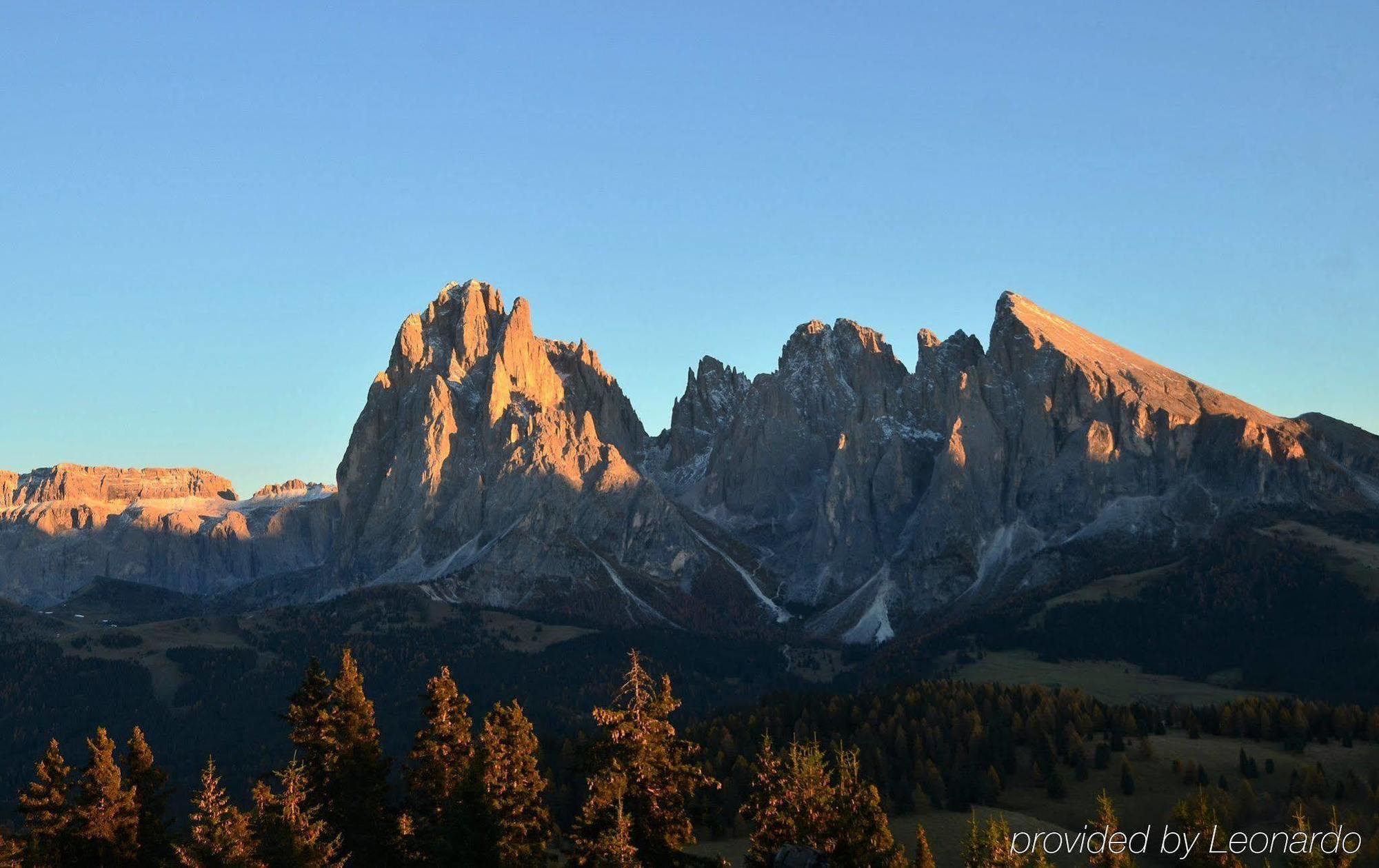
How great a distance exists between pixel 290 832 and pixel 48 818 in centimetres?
1702

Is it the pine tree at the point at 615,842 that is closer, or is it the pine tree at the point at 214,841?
the pine tree at the point at 615,842

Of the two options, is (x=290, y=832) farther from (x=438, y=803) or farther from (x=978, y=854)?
(x=978, y=854)

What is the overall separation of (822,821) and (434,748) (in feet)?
83.9

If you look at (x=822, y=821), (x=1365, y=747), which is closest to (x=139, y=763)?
(x=822, y=821)

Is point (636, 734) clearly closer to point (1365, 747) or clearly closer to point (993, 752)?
point (993, 752)

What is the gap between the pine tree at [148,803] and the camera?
8500cm

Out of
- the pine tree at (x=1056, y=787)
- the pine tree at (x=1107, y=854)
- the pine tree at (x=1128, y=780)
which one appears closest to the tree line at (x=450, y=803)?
the pine tree at (x=1107, y=854)

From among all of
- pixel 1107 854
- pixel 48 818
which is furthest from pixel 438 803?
pixel 1107 854

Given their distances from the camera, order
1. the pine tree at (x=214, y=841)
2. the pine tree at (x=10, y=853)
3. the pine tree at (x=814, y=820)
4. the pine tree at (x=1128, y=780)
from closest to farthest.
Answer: the pine tree at (x=814, y=820) < the pine tree at (x=214, y=841) < the pine tree at (x=10, y=853) < the pine tree at (x=1128, y=780)

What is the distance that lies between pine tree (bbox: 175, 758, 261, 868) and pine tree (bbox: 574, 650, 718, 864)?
1883cm

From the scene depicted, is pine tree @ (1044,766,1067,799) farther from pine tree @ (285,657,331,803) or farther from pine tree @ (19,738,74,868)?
pine tree @ (19,738,74,868)

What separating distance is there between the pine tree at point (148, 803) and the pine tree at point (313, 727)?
29.3ft

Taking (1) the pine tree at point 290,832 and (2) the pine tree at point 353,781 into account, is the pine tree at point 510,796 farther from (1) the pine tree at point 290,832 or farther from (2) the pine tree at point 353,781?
(1) the pine tree at point 290,832

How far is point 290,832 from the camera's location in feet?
243
